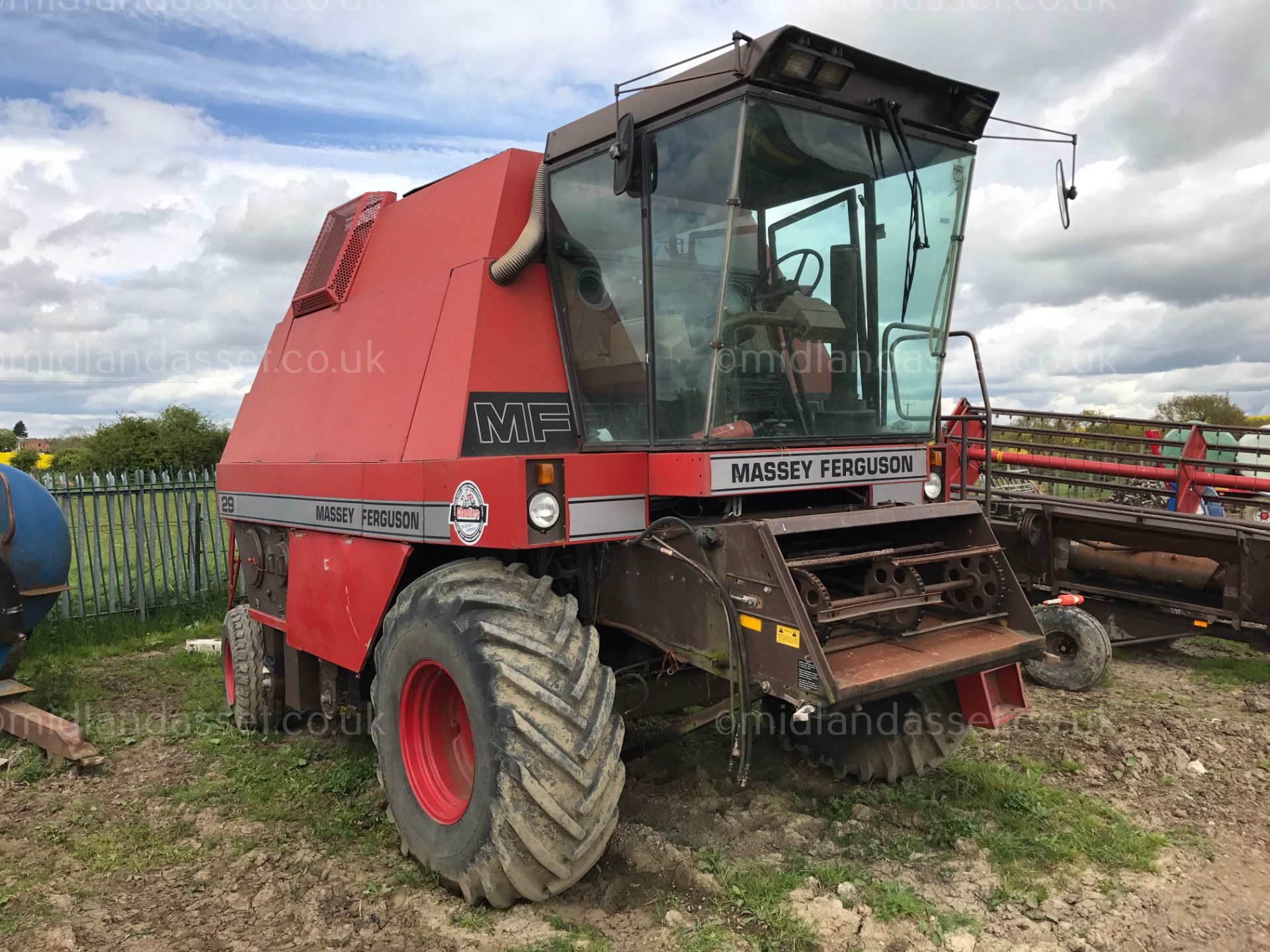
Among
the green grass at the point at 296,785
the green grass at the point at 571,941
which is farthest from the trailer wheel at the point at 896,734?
the green grass at the point at 296,785

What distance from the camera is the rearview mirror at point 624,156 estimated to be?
3529 mm

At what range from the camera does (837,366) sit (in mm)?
3986

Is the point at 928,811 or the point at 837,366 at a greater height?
the point at 837,366

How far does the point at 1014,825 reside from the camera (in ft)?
13.3

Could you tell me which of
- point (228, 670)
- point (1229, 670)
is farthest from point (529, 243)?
point (1229, 670)

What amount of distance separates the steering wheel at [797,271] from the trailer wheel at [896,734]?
1925 mm

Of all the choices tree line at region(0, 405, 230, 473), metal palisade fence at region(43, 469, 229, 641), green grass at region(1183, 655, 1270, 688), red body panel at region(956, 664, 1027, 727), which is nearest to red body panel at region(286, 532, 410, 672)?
red body panel at region(956, 664, 1027, 727)

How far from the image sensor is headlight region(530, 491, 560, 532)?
3.52 meters

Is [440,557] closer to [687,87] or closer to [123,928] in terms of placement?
[123,928]

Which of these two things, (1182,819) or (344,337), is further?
(344,337)

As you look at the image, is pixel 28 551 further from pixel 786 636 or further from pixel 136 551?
pixel 786 636

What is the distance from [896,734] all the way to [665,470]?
5.87 feet

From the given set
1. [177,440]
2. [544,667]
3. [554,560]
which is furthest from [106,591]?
[177,440]

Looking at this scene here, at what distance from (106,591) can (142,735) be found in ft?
12.8
